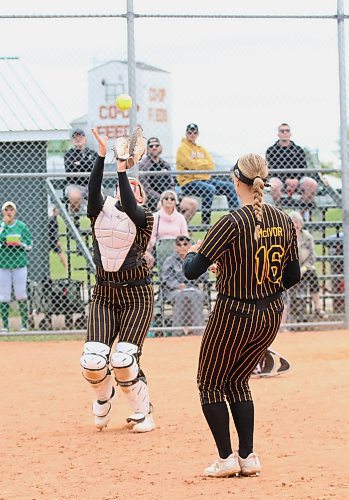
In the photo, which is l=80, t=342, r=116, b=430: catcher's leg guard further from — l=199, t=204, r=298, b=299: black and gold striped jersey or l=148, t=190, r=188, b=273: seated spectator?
l=148, t=190, r=188, b=273: seated spectator

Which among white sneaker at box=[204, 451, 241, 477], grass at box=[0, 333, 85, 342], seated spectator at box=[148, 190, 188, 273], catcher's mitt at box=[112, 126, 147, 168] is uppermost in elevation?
catcher's mitt at box=[112, 126, 147, 168]

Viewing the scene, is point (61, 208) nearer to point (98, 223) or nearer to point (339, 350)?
point (339, 350)

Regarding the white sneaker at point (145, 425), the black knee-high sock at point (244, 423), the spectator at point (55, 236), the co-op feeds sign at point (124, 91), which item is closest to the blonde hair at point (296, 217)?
the co-op feeds sign at point (124, 91)

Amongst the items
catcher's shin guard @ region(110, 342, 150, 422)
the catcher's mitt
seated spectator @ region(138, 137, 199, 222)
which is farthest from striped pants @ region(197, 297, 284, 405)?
seated spectator @ region(138, 137, 199, 222)

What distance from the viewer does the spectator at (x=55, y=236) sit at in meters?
13.4

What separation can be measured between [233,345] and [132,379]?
1901 mm

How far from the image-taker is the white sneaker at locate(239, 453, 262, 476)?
18.5 feet

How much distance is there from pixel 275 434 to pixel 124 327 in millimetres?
1257

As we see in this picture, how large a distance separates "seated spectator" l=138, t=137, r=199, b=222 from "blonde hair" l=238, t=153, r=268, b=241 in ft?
23.7

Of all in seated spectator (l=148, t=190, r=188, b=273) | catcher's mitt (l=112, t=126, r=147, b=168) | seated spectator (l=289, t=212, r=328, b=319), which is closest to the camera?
catcher's mitt (l=112, t=126, r=147, b=168)

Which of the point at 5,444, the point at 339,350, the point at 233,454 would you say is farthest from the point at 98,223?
the point at 339,350

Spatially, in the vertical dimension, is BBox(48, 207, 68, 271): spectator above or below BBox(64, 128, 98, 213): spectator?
below

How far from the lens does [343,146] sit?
12672mm

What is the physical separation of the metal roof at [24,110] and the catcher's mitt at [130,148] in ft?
24.0
